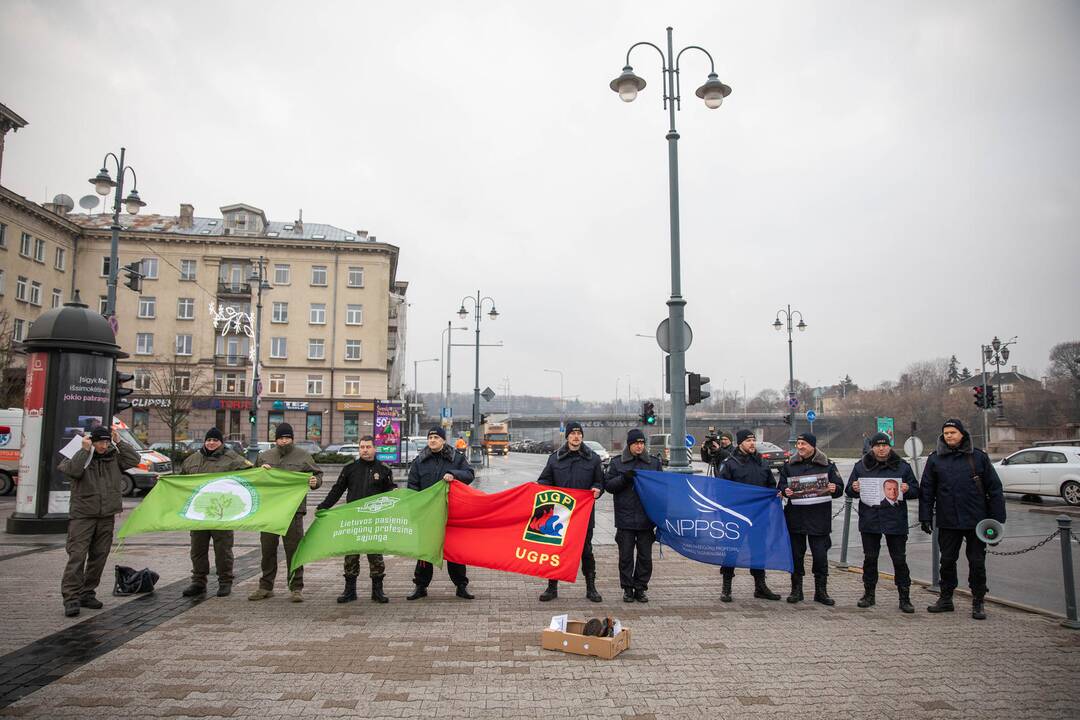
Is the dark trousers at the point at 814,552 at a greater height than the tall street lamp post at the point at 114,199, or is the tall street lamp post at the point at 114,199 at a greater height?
the tall street lamp post at the point at 114,199

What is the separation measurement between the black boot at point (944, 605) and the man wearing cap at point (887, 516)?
20 centimetres

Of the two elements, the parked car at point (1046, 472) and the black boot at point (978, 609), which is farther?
the parked car at point (1046, 472)

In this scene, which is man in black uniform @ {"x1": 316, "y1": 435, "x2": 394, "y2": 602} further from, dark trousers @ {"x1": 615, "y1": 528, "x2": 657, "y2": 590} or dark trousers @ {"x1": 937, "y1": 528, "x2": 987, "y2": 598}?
dark trousers @ {"x1": 937, "y1": 528, "x2": 987, "y2": 598}

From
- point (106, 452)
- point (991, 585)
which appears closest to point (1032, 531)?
point (991, 585)

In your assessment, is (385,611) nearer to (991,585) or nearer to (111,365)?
(991,585)

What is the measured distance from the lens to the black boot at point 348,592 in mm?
8048

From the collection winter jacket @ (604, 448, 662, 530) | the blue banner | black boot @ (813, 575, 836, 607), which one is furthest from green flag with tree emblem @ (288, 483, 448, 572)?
black boot @ (813, 575, 836, 607)

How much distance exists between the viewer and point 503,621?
724cm

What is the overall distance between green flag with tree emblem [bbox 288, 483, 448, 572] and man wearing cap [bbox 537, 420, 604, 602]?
1361 mm

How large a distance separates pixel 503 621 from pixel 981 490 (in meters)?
5.40

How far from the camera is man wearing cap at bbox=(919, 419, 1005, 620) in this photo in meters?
7.64

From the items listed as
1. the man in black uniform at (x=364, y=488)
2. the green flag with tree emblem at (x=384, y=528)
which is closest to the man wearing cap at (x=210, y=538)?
the green flag with tree emblem at (x=384, y=528)

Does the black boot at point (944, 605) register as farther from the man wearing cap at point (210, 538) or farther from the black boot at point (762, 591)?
the man wearing cap at point (210, 538)

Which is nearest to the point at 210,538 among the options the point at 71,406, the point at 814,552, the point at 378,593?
the point at 378,593
